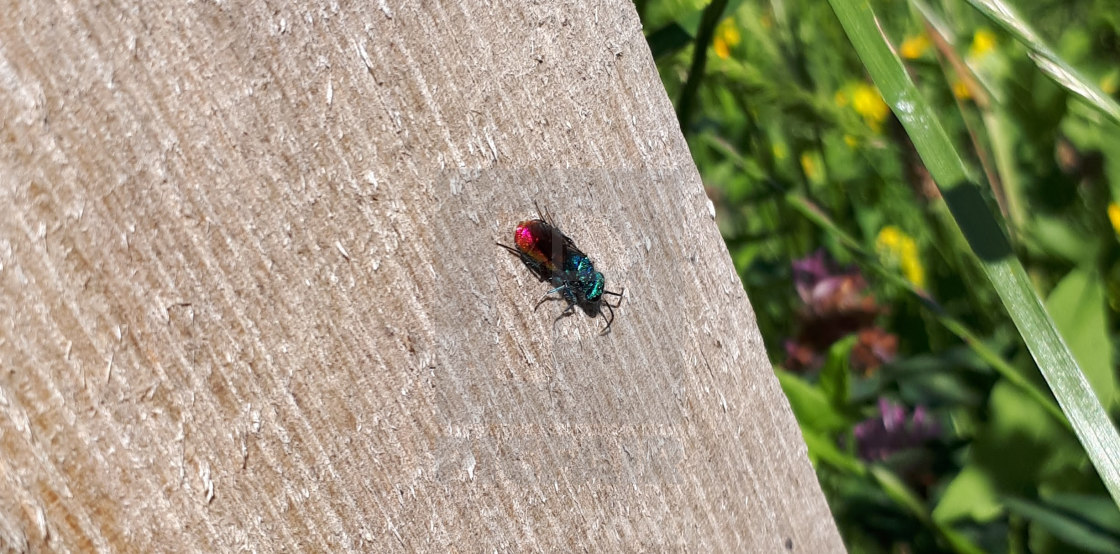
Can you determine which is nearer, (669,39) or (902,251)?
(669,39)

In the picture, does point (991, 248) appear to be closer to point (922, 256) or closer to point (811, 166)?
point (922, 256)

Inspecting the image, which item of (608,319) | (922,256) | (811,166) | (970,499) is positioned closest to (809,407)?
(970,499)

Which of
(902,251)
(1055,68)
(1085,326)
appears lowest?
(902,251)

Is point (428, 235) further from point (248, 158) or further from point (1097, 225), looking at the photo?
point (1097, 225)

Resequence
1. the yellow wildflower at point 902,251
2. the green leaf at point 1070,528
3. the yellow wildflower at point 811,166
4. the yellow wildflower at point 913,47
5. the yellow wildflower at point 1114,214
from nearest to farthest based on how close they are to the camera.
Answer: the green leaf at point 1070,528, the yellow wildflower at point 1114,214, the yellow wildflower at point 902,251, the yellow wildflower at point 811,166, the yellow wildflower at point 913,47

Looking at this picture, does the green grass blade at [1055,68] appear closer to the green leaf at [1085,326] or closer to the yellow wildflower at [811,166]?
the green leaf at [1085,326]

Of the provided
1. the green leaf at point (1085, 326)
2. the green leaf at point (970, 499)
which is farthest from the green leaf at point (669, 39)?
the green leaf at point (970, 499)

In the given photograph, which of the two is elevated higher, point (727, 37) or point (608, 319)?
point (608, 319)
